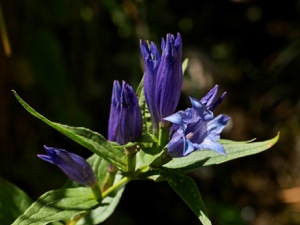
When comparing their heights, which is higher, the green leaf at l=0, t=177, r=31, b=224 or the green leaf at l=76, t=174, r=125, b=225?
the green leaf at l=0, t=177, r=31, b=224

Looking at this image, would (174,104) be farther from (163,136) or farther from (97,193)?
(97,193)

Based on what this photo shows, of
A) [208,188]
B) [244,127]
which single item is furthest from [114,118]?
[244,127]

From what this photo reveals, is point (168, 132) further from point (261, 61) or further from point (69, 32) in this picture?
point (261, 61)

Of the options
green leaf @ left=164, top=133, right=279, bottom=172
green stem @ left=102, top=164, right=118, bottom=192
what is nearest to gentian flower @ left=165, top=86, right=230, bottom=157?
green leaf @ left=164, top=133, right=279, bottom=172

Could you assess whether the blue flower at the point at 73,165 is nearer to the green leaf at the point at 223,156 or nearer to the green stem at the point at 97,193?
the green stem at the point at 97,193

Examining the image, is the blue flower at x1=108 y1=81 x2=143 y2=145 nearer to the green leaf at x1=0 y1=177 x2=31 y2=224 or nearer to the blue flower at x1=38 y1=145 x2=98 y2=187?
the blue flower at x1=38 y1=145 x2=98 y2=187

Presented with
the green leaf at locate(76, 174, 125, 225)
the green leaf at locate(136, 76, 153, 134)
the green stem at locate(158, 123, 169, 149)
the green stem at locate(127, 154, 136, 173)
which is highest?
the green leaf at locate(136, 76, 153, 134)
